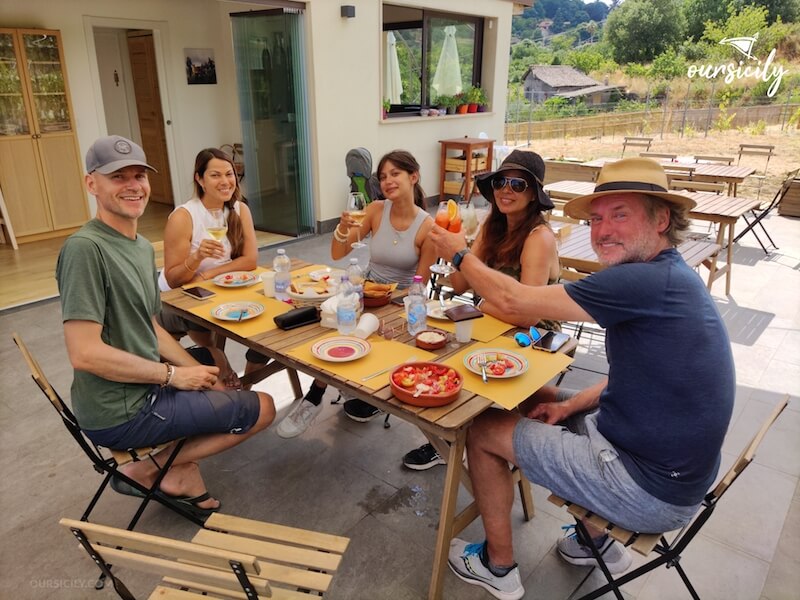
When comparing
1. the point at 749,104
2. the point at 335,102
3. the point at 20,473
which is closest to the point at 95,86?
the point at 335,102

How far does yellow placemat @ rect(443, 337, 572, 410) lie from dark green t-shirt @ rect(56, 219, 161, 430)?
1.18 m

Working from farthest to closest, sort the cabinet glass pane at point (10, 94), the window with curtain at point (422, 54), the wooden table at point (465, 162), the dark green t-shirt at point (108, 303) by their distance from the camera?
the wooden table at point (465, 162)
the window with curtain at point (422, 54)
the cabinet glass pane at point (10, 94)
the dark green t-shirt at point (108, 303)

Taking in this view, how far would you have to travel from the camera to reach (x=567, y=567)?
211 cm

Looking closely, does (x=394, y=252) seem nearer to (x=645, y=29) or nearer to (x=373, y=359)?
(x=373, y=359)

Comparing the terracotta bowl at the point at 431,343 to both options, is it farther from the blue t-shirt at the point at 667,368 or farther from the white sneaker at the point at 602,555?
the white sneaker at the point at 602,555

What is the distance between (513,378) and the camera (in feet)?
6.25

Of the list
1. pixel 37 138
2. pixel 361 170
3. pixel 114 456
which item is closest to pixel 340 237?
pixel 114 456

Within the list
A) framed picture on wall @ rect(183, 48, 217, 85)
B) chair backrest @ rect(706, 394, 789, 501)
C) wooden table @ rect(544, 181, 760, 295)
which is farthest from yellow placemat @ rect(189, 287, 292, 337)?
framed picture on wall @ rect(183, 48, 217, 85)

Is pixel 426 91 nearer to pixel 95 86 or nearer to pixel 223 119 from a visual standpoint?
pixel 223 119

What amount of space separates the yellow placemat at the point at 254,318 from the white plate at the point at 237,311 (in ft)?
0.06

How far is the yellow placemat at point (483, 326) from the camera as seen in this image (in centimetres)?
225

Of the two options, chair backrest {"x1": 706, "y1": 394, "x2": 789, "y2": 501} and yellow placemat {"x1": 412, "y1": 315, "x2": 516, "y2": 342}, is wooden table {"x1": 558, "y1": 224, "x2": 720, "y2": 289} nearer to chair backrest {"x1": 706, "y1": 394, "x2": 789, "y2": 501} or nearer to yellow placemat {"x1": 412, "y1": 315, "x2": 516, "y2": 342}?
yellow placemat {"x1": 412, "y1": 315, "x2": 516, "y2": 342}

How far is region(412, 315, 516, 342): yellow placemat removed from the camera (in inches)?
88.5

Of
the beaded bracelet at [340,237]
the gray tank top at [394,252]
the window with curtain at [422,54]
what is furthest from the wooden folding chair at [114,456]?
the window with curtain at [422,54]
